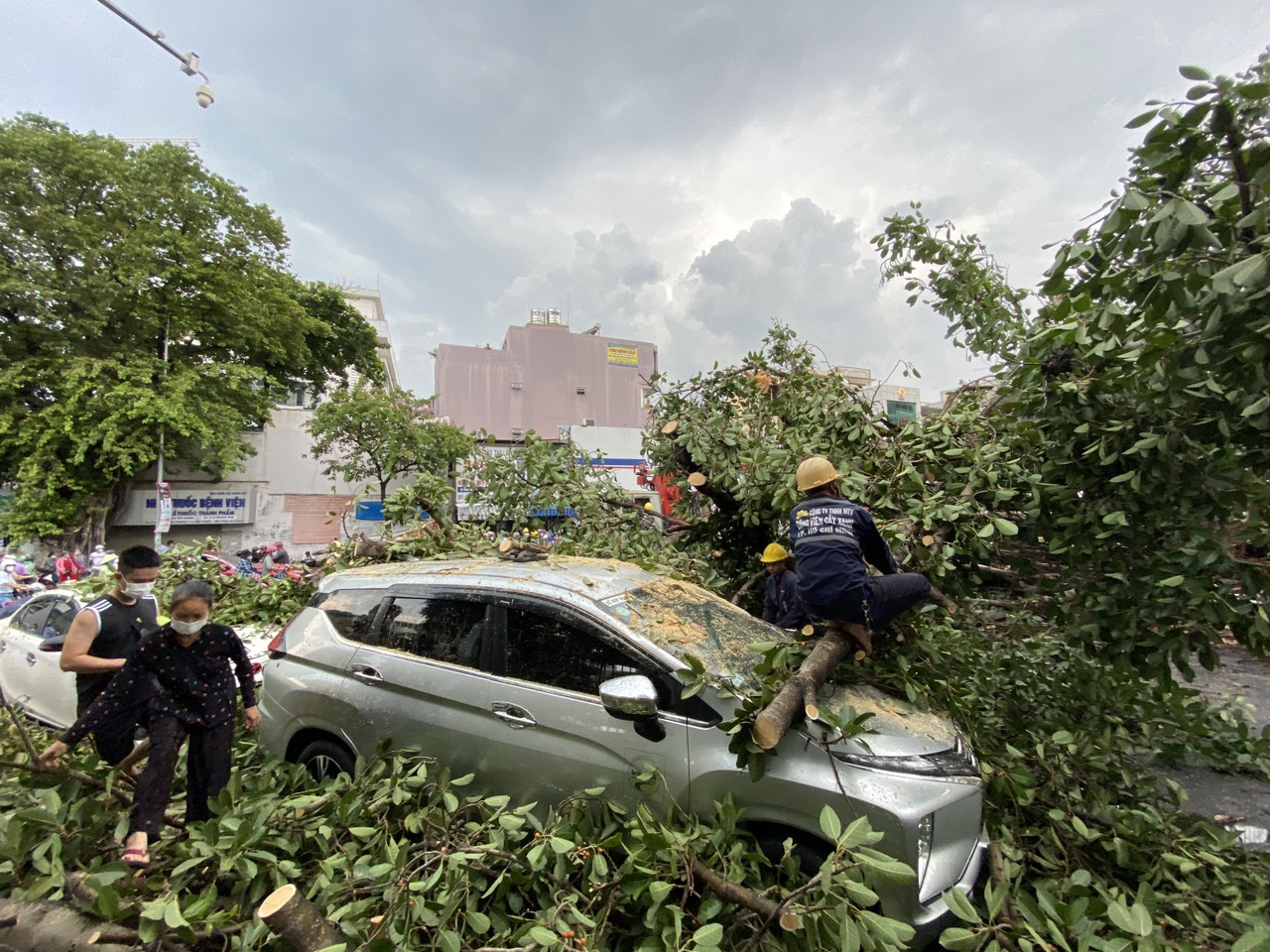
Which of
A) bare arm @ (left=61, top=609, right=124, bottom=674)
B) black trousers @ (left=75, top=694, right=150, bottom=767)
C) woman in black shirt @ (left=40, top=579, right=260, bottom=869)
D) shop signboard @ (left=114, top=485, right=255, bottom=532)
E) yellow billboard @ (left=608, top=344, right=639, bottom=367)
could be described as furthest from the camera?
yellow billboard @ (left=608, top=344, right=639, bottom=367)

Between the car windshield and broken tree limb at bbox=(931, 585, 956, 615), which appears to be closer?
the car windshield

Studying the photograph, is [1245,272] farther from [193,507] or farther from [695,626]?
[193,507]

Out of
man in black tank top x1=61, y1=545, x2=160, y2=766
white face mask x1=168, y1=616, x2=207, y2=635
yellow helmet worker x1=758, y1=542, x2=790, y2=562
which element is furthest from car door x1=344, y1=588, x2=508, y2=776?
yellow helmet worker x1=758, y1=542, x2=790, y2=562

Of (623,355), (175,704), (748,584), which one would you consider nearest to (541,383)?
(623,355)

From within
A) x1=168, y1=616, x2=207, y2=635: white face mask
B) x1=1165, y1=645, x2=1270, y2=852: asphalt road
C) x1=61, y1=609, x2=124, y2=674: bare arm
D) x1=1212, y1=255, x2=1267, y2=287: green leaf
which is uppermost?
x1=1212, y1=255, x2=1267, y2=287: green leaf

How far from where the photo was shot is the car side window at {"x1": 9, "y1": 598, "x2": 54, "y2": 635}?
5742 millimetres

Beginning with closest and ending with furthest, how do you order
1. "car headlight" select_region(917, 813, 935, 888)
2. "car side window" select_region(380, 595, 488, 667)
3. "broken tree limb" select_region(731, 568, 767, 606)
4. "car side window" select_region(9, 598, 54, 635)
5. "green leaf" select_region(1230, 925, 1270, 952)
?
"green leaf" select_region(1230, 925, 1270, 952) < "car headlight" select_region(917, 813, 935, 888) < "car side window" select_region(380, 595, 488, 667) < "broken tree limb" select_region(731, 568, 767, 606) < "car side window" select_region(9, 598, 54, 635)

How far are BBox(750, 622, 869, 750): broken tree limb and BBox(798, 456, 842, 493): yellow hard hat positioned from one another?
0.75 meters

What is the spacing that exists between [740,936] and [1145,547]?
8.77 feet

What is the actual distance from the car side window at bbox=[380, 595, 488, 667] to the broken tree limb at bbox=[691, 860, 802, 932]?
1.48 m

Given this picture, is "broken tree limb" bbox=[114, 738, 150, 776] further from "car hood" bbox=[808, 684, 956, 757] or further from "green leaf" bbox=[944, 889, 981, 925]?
"green leaf" bbox=[944, 889, 981, 925]

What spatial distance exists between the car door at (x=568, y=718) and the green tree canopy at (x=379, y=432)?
1789cm

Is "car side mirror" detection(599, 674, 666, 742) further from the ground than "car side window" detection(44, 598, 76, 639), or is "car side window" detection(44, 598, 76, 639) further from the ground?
"car side mirror" detection(599, 674, 666, 742)

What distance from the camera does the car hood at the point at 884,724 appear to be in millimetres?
2449
